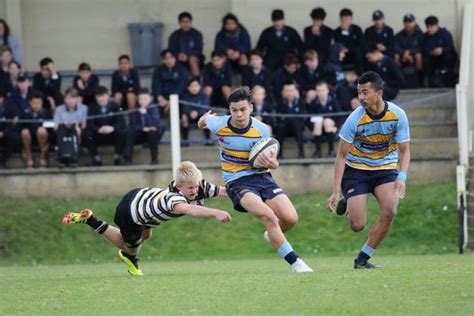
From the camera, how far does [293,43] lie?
27.2 metres

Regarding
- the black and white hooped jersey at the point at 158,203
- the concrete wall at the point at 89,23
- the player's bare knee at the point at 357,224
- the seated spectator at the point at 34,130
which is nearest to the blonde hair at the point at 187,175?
the black and white hooped jersey at the point at 158,203

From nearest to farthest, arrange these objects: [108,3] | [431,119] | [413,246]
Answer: [413,246], [431,119], [108,3]

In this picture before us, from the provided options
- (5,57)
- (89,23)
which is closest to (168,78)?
(5,57)

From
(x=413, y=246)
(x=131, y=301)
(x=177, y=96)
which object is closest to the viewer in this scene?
(x=131, y=301)

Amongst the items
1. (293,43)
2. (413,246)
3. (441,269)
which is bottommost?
(413,246)

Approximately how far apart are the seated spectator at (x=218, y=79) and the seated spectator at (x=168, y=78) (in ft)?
1.53

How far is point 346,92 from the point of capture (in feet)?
85.0

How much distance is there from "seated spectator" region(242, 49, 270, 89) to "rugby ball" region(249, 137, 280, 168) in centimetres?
1077

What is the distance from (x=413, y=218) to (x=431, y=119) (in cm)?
333

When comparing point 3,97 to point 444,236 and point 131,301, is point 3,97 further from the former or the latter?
point 131,301

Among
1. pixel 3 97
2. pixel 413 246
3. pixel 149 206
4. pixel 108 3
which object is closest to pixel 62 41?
pixel 108 3

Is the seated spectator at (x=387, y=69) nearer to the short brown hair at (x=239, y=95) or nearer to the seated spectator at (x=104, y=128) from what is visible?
the seated spectator at (x=104, y=128)

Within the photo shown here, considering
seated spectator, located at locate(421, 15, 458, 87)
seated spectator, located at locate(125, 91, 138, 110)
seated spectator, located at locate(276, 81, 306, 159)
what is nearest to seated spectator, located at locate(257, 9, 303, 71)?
seated spectator, located at locate(276, 81, 306, 159)

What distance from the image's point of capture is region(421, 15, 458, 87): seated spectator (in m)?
26.8
